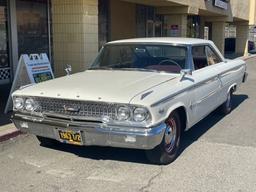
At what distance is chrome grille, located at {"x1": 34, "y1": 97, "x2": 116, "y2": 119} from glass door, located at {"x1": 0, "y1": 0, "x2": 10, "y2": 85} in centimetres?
693

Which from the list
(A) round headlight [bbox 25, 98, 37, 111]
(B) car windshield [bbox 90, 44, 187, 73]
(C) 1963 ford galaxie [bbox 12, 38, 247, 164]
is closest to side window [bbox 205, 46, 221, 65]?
(C) 1963 ford galaxie [bbox 12, 38, 247, 164]

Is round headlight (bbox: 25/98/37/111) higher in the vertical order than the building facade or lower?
lower

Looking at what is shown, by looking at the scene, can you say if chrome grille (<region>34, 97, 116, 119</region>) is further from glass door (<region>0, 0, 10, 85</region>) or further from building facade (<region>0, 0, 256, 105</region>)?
glass door (<region>0, 0, 10, 85</region>)

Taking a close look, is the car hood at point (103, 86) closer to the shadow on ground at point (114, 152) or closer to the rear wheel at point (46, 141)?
the rear wheel at point (46, 141)

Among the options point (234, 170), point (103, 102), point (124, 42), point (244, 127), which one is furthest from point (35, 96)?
point (244, 127)

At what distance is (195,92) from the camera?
5852 millimetres

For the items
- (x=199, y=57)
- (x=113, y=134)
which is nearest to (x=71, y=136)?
(x=113, y=134)

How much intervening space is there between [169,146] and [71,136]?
4.21ft

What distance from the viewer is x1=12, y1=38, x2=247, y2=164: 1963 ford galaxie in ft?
15.2

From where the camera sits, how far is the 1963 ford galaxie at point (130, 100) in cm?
463

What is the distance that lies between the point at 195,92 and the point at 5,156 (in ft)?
9.24

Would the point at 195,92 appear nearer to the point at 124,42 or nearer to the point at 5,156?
the point at 124,42

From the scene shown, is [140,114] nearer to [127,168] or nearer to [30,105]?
[127,168]

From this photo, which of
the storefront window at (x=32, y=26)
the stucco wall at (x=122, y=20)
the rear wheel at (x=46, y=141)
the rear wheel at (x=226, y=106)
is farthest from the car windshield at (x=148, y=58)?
the stucco wall at (x=122, y=20)
